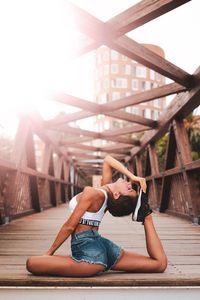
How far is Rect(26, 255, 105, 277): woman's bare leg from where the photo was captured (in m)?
2.71

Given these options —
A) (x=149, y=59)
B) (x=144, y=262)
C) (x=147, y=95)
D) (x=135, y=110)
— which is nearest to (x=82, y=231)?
(x=144, y=262)

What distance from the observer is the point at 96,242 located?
9.25 ft

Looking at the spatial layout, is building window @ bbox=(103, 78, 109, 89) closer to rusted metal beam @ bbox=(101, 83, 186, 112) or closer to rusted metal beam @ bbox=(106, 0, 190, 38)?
rusted metal beam @ bbox=(101, 83, 186, 112)

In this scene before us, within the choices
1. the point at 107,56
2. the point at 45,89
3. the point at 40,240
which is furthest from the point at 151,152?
the point at 107,56

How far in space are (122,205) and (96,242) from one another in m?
0.33

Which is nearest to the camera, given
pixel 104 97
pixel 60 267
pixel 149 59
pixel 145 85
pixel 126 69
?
pixel 60 267

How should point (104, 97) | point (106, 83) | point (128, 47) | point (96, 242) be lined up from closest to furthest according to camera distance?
point (96, 242) < point (128, 47) < point (104, 97) < point (106, 83)

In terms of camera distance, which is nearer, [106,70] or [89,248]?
[89,248]

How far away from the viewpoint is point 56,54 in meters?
5.64

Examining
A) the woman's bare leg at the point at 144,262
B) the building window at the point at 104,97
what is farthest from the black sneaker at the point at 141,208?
the building window at the point at 104,97

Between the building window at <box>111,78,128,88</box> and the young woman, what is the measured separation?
7667cm

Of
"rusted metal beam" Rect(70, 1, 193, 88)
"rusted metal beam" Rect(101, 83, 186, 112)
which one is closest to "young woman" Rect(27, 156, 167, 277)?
"rusted metal beam" Rect(70, 1, 193, 88)

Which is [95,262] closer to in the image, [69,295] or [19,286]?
[69,295]

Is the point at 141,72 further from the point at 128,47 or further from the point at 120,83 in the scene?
the point at 128,47
